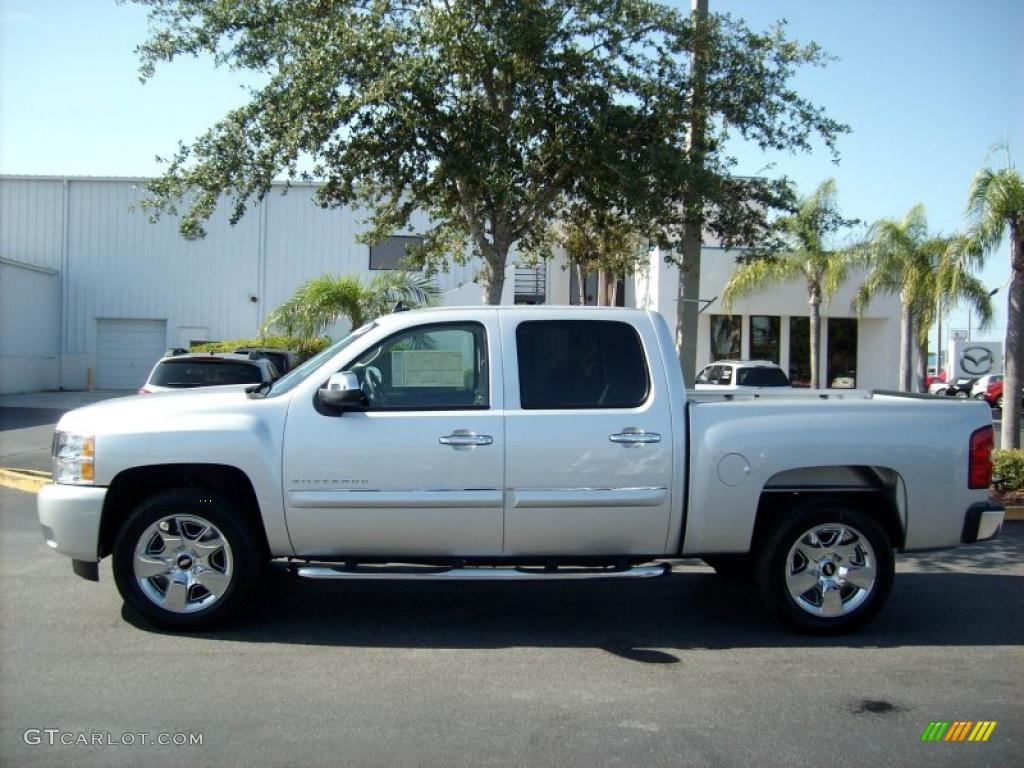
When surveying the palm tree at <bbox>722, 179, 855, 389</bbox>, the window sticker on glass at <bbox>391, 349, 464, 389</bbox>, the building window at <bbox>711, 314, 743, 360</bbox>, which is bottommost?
the window sticker on glass at <bbox>391, 349, 464, 389</bbox>

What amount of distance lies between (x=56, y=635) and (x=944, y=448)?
18.3 ft

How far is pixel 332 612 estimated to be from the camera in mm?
6301

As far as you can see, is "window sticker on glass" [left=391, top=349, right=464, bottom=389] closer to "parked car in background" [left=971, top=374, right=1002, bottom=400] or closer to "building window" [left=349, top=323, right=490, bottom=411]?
"building window" [left=349, top=323, right=490, bottom=411]

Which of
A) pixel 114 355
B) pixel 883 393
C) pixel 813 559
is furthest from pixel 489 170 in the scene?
pixel 114 355

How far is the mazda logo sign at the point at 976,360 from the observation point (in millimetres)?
37938

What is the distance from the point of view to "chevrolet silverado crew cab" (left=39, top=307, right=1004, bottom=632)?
5543mm

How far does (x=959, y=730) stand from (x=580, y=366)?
2.83 metres

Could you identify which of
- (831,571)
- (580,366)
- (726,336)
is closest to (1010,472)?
(831,571)

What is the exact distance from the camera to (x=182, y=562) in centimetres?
565

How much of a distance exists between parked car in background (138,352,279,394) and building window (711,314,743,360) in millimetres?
18836

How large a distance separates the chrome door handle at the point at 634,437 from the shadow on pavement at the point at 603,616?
1248mm

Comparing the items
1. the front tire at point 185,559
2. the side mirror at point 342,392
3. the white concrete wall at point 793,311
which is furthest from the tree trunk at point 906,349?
the front tire at point 185,559

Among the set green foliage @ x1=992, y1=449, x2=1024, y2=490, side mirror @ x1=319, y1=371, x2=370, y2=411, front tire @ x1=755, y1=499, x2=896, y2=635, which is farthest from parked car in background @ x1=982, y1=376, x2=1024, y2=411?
side mirror @ x1=319, y1=371, x2=370, y2=411

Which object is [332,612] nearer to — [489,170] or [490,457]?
[490,457]
